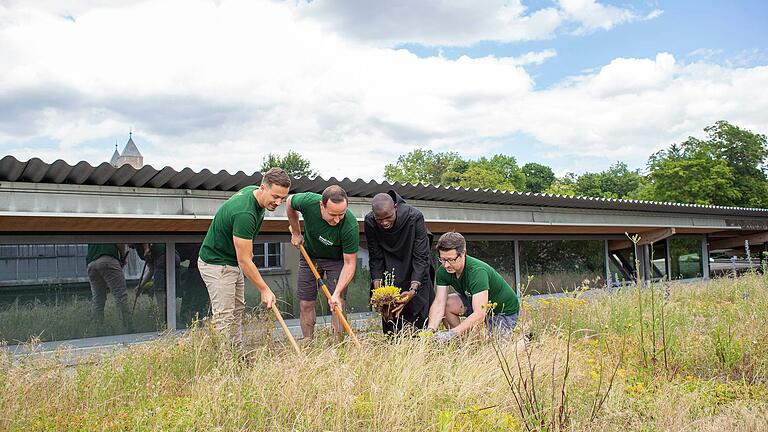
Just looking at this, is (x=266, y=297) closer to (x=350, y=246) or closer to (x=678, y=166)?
(x=350, y=246)

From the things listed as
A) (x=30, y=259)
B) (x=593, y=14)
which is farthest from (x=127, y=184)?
(x=593, y=14)

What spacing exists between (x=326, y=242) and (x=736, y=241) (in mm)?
17617

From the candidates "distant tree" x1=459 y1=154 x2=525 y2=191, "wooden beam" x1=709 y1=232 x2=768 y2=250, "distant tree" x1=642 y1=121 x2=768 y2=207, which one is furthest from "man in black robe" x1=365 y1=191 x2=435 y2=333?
"distant tree" x1=459 y1=154 x2=525 y2=191

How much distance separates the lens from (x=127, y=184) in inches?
258

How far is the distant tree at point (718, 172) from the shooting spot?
4312 cm

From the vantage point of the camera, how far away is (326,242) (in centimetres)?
585

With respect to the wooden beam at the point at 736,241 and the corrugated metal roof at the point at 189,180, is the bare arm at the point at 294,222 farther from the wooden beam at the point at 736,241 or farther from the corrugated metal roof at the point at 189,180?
the wooden beam at the point at 736,241

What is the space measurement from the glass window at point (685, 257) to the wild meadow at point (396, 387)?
1175 cm

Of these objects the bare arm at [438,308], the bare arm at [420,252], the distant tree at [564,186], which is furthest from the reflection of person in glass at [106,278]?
the distant tree at [564,186]

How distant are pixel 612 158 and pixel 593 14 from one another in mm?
94469

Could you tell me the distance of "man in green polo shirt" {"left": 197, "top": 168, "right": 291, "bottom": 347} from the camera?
5.02 meters

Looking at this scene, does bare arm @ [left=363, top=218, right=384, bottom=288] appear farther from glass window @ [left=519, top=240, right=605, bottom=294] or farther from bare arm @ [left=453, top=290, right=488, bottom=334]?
glass window @ [left=519, top=240, right=605, bottom=294]

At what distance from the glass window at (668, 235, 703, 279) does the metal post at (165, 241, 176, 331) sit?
13249mm

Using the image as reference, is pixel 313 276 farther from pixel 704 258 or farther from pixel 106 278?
pixel 704 258
